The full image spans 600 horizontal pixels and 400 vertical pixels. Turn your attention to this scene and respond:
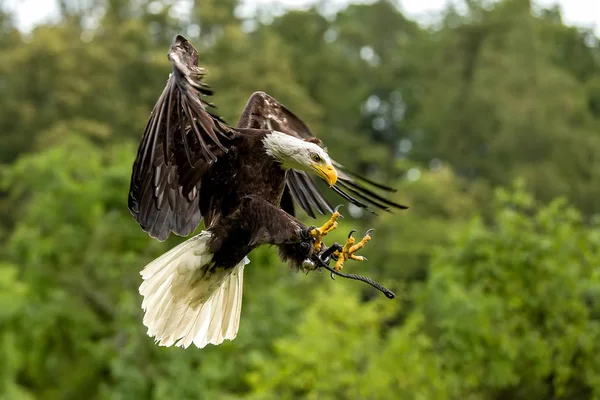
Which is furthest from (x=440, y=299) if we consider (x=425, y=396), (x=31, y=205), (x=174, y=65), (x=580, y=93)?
(x=580, y=93)

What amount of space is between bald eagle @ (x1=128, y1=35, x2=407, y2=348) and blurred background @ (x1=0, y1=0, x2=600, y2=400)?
22.8 feet

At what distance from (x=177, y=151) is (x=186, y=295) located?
81 centimetres

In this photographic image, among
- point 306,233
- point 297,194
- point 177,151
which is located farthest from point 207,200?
point 297,194

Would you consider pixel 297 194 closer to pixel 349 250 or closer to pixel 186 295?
pixel 186 295

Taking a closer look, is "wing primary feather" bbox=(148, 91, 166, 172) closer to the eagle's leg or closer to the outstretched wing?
the eagle's leg

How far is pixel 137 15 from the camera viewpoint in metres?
31.5

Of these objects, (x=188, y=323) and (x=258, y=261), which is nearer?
(x=188, y=323)

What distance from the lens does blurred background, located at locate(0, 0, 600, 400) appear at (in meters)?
13.0

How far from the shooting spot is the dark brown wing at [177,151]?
4836 mm

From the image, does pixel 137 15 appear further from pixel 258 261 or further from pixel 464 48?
pixel 258 261

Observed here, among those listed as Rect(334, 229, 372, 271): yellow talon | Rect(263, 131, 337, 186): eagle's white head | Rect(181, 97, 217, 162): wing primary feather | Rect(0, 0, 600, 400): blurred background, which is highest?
Rect(0, 0, 600, 400): blurred background

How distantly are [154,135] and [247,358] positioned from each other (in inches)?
534

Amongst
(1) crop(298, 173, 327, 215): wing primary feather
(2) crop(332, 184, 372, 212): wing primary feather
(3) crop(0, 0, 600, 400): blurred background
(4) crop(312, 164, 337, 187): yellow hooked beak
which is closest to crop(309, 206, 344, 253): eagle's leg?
(4) crop(312, 164, 337, 187): yellow hooked beak

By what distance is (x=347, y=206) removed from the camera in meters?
24.5
